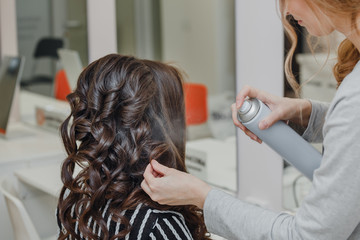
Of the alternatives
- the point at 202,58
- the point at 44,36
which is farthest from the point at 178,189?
the point at 44,36

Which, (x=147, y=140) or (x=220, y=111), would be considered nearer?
(x=147, y=140)

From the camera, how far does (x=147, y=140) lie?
1094 millimetres

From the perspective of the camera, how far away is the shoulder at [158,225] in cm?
103

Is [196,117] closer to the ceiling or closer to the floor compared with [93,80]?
closer to the floor

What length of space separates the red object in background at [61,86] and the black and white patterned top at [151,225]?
1.83 metres

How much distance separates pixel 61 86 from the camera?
2855 mm

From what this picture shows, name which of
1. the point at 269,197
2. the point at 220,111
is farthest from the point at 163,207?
the point at 220,111

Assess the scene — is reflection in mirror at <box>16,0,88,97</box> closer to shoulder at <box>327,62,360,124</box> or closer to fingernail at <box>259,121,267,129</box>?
fingernail at <box>259,121,267,129</box>

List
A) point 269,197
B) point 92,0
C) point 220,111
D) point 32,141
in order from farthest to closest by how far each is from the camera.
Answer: point 32,141 → point 92,0 → point 220,111 → point 269,197

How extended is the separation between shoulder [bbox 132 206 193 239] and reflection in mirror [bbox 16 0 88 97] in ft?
5.61

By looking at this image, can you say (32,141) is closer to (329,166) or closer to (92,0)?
(92,0)

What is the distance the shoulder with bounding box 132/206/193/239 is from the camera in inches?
40.4

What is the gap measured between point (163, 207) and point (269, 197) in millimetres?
733

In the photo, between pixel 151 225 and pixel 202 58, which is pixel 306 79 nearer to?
pixel 202 58
